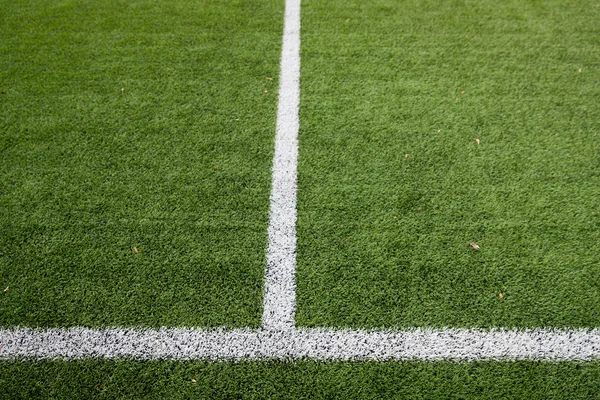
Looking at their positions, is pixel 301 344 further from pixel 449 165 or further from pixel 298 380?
pixel 449 165

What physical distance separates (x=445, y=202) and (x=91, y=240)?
1855 mm

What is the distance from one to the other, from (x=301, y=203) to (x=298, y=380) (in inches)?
36.4

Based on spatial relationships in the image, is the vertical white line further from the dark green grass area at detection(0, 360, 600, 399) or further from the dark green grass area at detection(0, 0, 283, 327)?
the dark green grass area at detection(0, 360, 600, 399)

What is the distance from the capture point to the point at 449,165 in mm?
2574

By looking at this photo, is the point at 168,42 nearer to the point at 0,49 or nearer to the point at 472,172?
the point at 0,49

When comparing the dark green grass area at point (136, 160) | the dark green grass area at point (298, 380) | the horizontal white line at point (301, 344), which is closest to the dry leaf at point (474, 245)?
the horizontal white line at point (301, 344)

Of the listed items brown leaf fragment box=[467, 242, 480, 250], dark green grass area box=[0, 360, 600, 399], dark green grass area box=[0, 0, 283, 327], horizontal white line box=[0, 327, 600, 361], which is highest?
dark green grass area box=[0, 0, 283, 327]

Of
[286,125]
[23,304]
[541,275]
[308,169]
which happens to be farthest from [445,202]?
[23,304]

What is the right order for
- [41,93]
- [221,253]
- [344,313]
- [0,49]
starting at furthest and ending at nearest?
[0,49] < [41,93] < [221,253] < [344,313]

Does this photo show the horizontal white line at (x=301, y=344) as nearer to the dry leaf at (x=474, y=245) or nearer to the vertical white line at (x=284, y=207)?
the vertical white line at (x=284, y=207)

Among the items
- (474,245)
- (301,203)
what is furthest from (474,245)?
(301,203)

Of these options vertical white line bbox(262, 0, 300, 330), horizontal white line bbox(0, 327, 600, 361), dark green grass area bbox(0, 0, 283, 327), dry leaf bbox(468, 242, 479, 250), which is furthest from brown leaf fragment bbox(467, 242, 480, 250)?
dark green grass area bbox(0, 0, 283, 327)

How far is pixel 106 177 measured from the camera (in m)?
2.52

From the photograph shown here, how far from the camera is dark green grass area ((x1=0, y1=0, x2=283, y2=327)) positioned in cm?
208
